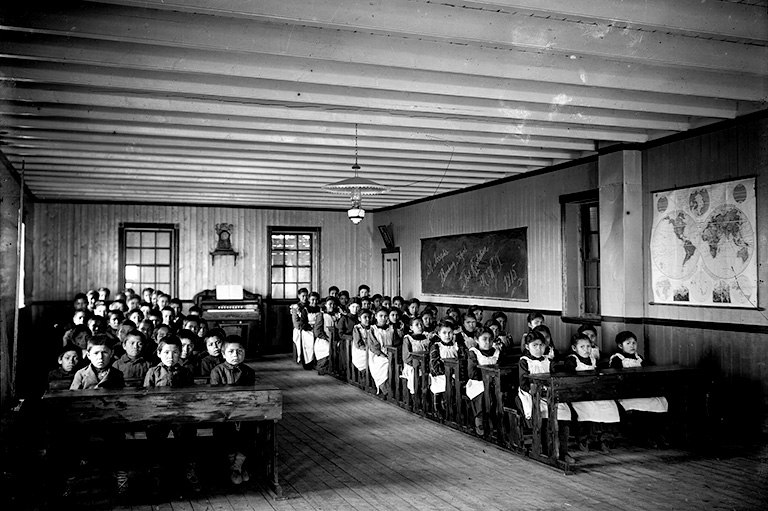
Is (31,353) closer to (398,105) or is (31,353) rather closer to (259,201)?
(259,201)

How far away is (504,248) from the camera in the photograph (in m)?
11.4

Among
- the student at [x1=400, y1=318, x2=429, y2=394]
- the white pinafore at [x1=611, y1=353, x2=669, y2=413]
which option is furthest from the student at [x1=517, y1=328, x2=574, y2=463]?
the student at [x1=400, y1=318, x2=429, y2=394]

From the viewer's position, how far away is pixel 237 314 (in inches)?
563

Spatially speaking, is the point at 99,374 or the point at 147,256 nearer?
the point at 99,374

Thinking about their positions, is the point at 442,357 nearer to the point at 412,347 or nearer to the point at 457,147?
the point at 412,347

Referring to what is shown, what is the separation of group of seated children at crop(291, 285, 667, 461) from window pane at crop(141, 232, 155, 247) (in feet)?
13.5

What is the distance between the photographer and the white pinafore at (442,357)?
769 cm

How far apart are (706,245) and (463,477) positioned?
13.1ft

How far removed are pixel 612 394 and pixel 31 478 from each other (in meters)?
A: 4.85

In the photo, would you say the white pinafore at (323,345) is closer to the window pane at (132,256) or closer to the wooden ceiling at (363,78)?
the wooden ceiling at (363,78)

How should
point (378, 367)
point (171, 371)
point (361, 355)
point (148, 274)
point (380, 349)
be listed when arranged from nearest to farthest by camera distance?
point (171, 371) < point (378, 367) < point (380, 349) < point (361, 355) < point (148, 274)

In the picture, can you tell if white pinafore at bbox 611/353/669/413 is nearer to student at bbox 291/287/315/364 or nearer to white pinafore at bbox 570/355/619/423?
white pinafore at bbox 570/355/619/423

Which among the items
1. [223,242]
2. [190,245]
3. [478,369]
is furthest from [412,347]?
[190,245]

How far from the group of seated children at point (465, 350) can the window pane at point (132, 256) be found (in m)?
4.21
